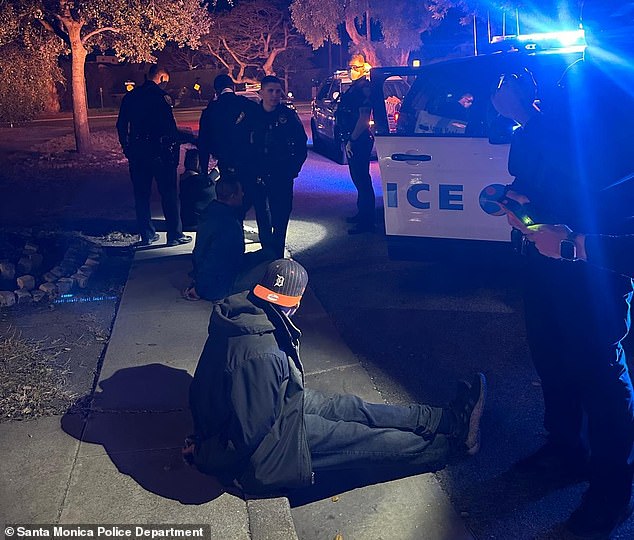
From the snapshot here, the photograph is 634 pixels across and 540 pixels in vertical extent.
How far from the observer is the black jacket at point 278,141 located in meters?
7.25

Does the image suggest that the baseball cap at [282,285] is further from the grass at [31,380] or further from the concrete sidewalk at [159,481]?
the grass at [31,380]

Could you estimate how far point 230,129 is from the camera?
7418 mm

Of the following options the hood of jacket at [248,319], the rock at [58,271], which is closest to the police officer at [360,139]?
the rock at [58,271]

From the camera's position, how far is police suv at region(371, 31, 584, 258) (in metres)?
6.10

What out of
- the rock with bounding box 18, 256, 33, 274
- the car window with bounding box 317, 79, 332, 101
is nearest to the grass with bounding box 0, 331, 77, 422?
the rock with bounding box 18, 256, 33, 274

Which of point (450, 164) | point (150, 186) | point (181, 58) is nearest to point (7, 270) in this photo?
point (150, 186)

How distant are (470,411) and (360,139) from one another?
18.9 feet

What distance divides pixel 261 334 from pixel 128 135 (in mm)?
5731

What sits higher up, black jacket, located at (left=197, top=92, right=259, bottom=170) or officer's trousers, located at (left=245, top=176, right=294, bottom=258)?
black jacket, located at (left=197, top=92, right=259, bottom=170)

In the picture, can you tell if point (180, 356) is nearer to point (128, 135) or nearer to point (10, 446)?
point (10, 446)

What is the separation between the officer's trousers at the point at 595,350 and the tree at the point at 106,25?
640 inches

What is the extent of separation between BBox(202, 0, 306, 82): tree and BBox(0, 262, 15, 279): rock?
4387 centimetres

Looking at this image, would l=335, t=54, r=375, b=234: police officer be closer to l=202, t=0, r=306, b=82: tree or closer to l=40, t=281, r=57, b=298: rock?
l=40, t=281, r=57, b=298: rock
